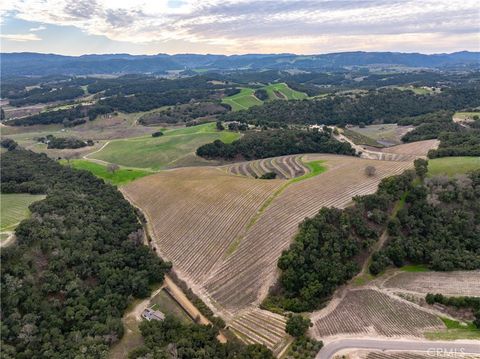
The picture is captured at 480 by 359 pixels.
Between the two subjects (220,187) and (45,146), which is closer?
(220,187)

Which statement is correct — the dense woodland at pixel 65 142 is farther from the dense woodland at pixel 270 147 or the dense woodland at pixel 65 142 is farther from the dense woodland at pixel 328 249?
the dense woodland at pixel 328 249

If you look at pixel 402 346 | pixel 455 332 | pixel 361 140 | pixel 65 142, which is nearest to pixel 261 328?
pixel 402 346

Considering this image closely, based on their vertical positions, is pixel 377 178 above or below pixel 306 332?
above

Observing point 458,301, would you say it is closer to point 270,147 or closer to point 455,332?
point 455,332

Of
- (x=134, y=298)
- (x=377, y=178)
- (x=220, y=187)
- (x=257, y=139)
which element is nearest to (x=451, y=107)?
(x=257, y=139)

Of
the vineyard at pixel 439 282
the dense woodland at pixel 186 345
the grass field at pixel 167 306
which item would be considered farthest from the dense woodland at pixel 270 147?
the dense woodland at pixel 186 345

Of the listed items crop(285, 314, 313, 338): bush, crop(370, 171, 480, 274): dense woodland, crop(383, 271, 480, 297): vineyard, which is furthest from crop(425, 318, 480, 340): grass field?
crop(285, 314, 313, 338): bush

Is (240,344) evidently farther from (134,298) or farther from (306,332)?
(134,298)
